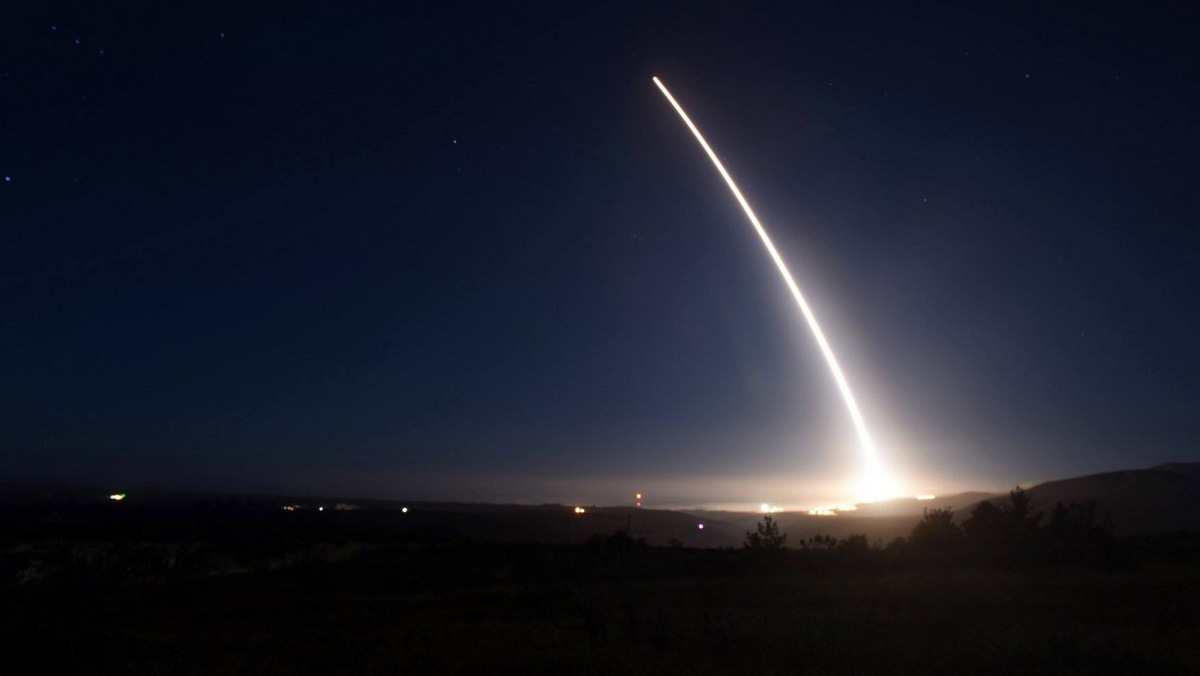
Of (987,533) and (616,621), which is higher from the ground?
(987,533)

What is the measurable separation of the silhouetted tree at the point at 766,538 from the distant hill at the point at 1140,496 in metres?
34.7

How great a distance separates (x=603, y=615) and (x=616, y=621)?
527mm

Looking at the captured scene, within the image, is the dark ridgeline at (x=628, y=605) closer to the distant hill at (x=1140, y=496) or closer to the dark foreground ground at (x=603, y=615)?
the dark foreground ground at (x=603, y=615)

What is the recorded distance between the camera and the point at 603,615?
1490cm

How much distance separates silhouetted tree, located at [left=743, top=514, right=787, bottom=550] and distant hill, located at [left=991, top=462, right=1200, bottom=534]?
114ft

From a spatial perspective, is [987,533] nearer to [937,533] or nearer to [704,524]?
[937,533]

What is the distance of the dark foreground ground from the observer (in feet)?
39.2

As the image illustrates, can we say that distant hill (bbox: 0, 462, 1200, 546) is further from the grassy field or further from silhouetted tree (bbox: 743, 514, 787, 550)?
the grassy field

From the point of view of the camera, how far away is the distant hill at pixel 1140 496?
6469 cm

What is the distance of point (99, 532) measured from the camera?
47250mm

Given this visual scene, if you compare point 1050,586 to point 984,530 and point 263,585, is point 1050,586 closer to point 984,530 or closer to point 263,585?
point 984,530

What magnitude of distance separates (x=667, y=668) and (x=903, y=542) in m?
27.6

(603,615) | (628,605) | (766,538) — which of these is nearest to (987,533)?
(766,538)

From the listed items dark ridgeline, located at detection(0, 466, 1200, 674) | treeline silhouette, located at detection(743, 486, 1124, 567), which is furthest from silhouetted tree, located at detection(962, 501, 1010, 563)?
dark ridgeline, located at detection(0, 466, 1200, 674)
